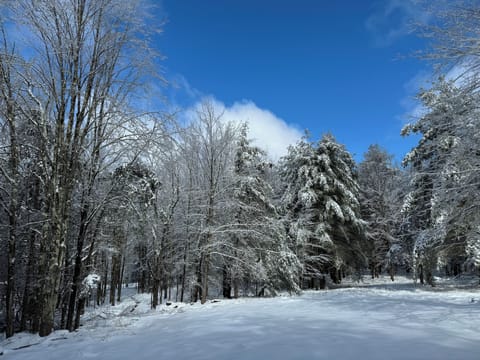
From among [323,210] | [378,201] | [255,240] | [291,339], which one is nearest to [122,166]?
[291,339]

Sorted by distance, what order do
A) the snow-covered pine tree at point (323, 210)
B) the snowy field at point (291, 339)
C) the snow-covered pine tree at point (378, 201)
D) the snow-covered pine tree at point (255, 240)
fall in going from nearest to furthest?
1. the snowy field at point (291, 339)
2. the snow-covered pine tree at point (255, 240)
3. the snow-covered pine tree at point (323, 210)
4. the snow-covered pine tree at point (378, 201)

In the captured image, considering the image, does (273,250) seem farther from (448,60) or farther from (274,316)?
(448,60)

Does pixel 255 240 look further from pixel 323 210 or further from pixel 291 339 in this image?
pixel 291 339

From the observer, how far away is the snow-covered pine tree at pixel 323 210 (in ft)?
60.2

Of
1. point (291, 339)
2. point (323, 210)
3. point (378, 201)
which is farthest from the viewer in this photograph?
point (378, 201)

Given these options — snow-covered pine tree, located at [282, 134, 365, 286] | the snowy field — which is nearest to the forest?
the snowy field

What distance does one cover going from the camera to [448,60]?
17.5 ft

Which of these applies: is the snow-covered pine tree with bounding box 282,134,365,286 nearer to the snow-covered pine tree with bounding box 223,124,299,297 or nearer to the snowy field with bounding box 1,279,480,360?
the snow-covered pine tree with bounding box 223,124,299,297

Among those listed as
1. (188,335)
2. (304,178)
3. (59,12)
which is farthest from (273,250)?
(59,12)

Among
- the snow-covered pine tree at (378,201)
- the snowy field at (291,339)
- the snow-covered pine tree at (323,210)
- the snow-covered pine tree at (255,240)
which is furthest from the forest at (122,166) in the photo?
the snow-covered pine tree at (378,201)

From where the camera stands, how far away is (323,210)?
1967 cm

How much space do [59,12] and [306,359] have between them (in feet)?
26.0

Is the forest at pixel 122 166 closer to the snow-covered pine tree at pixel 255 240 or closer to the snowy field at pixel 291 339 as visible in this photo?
the snow-covered pine tree at pixel 255 240

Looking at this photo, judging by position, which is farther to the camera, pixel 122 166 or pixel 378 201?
pixel 378 201
